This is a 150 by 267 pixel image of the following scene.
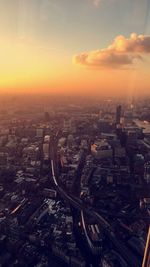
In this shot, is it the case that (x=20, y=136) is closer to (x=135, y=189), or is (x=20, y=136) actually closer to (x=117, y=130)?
(x=117, y=130)

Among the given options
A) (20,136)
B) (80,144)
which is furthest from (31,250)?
(20,136)

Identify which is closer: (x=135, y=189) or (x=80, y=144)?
(x=135, y=189)

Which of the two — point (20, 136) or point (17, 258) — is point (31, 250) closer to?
point (17, 258)

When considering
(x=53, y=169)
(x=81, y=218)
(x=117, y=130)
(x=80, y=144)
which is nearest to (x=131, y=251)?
(x=81, y=218)

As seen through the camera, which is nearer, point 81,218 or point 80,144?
point 81,218

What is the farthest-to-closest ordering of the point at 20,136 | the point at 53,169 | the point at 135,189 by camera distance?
the point at 20,136
the point at 53,169
the point at 135,189

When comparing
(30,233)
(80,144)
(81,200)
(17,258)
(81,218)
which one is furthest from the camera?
(80,144)
